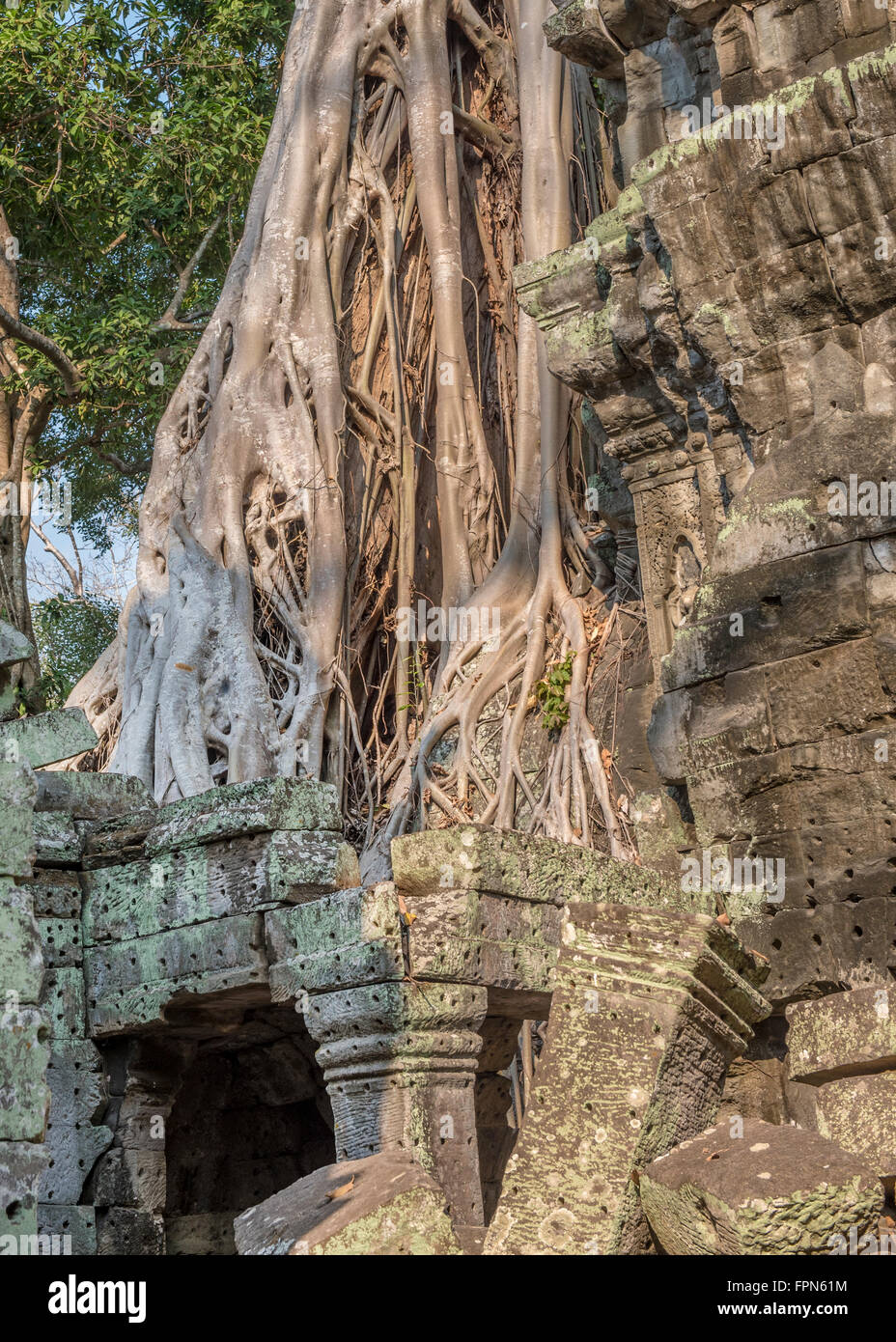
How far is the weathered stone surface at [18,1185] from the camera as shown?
3.17 m

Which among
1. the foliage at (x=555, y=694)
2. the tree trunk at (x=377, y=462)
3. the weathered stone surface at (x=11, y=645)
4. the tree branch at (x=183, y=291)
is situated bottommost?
the weathered stone surface at (x=11, y=645)

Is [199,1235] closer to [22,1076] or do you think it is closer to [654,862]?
[654,862]

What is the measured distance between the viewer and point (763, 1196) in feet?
10.4

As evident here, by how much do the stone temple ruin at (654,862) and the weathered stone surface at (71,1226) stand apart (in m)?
0.01

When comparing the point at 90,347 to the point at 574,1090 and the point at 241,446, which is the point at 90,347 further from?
the point at 574,1090

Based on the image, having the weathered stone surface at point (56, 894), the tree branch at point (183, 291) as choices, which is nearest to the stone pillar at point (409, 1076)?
the weathered stone surface at point (56, 894)

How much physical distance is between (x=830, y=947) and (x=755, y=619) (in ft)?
3.59

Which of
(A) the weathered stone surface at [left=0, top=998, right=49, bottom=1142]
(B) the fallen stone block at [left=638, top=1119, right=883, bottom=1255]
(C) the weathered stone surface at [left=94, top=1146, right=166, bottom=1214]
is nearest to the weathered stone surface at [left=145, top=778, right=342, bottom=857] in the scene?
(C) the weathered stone surface at [left=94, top=1146, right=166, bottom=1214]

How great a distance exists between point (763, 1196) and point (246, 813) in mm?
2969

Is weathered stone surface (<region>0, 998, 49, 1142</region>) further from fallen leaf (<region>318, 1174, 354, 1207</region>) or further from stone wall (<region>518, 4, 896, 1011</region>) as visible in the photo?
stone wall (<region>518, 4, 896, 1011</region>)

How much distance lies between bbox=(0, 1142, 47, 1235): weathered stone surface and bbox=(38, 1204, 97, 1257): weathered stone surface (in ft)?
9.24

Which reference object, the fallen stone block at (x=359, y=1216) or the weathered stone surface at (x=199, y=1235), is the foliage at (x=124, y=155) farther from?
the fallen stone block at (x=359, y=1216)
